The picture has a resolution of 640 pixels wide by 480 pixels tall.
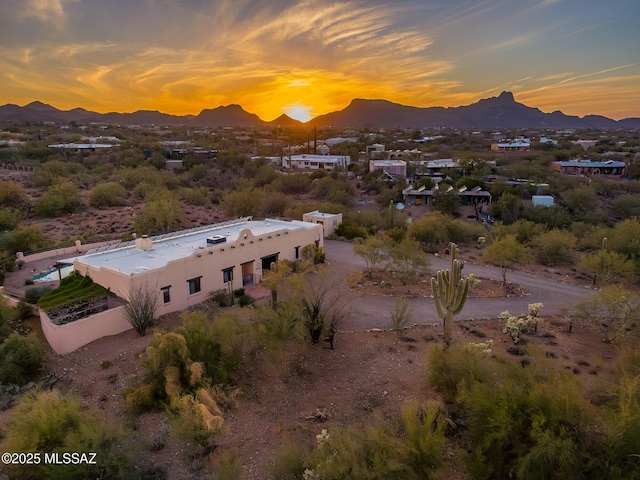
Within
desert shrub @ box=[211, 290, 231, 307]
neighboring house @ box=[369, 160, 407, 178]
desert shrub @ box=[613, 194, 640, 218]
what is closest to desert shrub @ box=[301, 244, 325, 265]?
desert shrub @ box=[211, 290, 231, 307]

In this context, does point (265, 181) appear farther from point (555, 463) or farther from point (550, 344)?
point (555, 463)

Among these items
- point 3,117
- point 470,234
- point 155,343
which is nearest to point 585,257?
point 470,234

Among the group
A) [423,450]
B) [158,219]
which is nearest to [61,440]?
[423,450]

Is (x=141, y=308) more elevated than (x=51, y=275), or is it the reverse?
(x=141, y=308)

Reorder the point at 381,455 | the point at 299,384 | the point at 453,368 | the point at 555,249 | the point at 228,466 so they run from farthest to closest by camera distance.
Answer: the point at 555,249 → the point at 299,384 → the point at 453,368 → the point at 228,466 → the point at 381,455

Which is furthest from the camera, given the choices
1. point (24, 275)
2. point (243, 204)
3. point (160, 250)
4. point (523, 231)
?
point (243, 204)

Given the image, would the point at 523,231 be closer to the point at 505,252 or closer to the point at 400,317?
the point at 505,252

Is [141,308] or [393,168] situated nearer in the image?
[141,308]

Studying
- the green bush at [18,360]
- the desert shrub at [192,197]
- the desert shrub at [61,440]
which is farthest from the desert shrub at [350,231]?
the desert shrub at [61,440]

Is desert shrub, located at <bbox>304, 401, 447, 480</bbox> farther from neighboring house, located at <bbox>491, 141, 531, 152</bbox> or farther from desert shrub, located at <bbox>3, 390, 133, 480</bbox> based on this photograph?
neighboring house, located at <bbox>491, 141, 531, 152</bbox>
